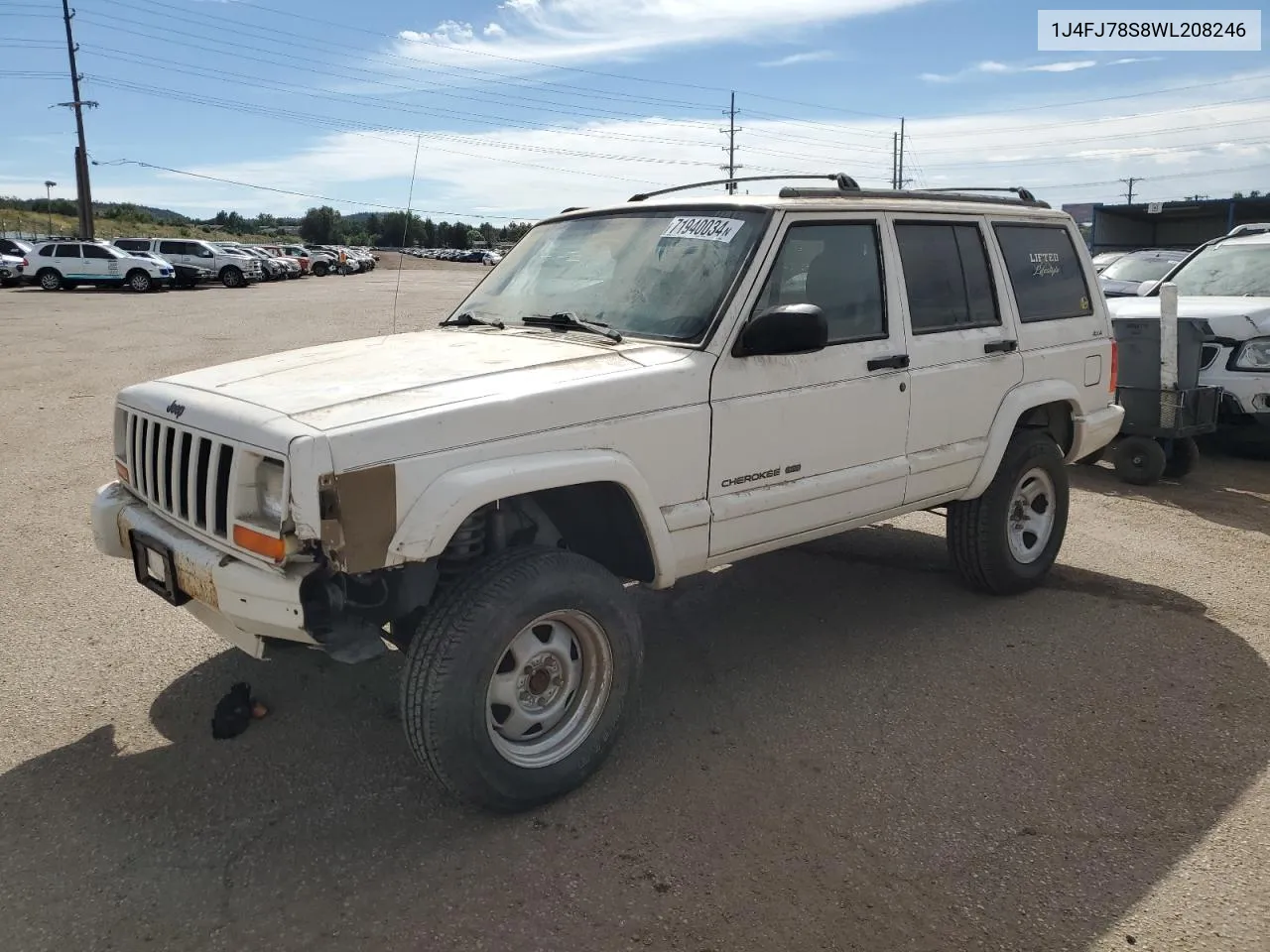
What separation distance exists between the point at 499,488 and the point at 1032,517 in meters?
3.54

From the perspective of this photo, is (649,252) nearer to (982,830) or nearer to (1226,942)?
(982,830)

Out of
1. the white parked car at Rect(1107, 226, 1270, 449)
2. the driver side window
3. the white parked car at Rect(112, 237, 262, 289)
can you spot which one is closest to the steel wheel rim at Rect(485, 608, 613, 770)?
the driver side window

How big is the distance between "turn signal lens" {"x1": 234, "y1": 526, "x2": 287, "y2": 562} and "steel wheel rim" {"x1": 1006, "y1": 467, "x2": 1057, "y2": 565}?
152 inches

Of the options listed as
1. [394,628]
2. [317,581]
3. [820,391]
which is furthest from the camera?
[820,391]

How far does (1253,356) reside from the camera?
8.55m

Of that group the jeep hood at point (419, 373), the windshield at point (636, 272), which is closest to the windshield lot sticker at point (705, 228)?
the windshield at point (636, 272)

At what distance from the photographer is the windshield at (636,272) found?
12.9 feet

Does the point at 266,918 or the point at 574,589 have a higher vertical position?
the point at 574,589

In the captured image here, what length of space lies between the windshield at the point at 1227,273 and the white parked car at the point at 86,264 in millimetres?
31892

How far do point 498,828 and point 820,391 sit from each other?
2.09 metres

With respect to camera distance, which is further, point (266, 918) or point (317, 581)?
point (317, 581)

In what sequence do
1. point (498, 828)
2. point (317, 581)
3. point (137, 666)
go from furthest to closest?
point (137, 666) < point (498, 828) < point (317, 581)

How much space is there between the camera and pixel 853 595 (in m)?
5.48

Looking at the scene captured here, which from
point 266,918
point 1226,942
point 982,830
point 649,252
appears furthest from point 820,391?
point 266,918
